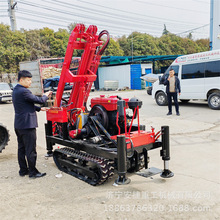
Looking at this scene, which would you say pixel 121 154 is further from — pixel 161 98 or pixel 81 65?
pixel 161 98

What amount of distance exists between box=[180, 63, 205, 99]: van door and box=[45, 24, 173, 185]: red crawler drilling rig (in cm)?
737

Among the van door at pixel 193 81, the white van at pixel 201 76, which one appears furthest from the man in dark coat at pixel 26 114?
the van door at pixel 193 81

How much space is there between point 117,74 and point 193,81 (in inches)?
722

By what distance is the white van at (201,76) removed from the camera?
34.9ft

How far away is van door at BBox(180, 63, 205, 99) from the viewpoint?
36.6 ft

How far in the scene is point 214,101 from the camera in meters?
10.7

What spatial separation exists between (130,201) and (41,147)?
3713 millimetres

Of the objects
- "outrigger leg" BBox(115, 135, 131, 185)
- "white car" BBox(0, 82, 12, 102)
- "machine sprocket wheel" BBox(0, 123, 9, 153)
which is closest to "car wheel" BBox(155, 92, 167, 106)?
"machine sprocket wheel" BBox(0, 123, 9, 153)

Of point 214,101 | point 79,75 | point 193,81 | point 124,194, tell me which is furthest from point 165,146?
point 193,81

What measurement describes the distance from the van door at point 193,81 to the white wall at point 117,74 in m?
16.3

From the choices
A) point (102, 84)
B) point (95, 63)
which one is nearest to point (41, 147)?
point (95, 63)

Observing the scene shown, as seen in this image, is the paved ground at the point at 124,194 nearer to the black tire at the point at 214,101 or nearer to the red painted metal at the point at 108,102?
the red painted metal at the point at 108,102

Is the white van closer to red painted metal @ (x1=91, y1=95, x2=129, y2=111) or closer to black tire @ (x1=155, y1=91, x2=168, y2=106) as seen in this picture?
black tire @ (x1=155, y1=91, x2=168, y2=106)

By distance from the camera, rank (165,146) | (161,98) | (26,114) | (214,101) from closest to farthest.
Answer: (165,146), (26,114), (214,101), (161,98)
